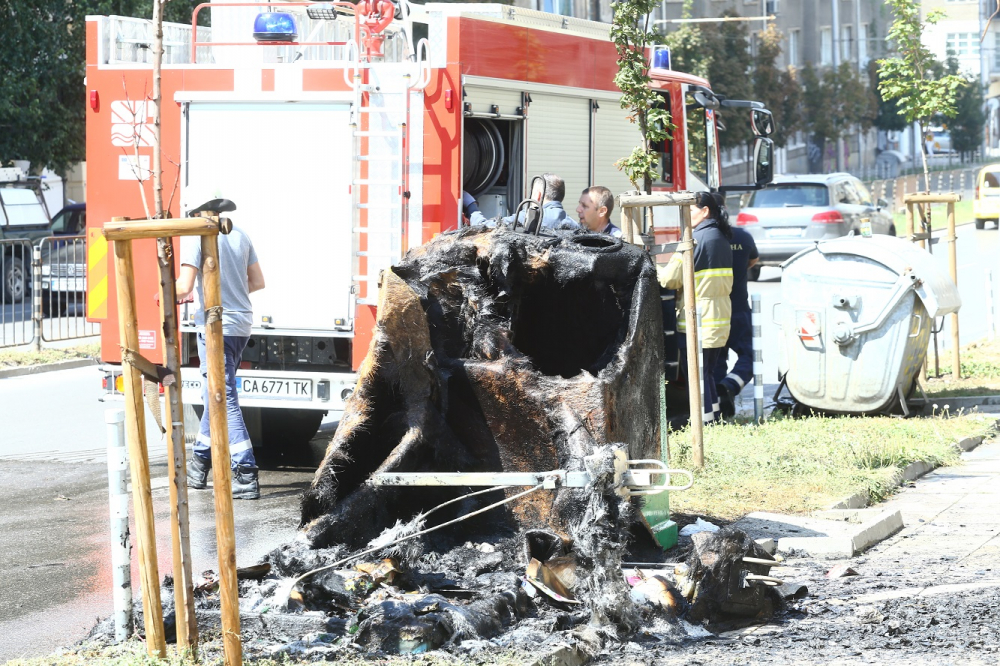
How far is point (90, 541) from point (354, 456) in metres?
2.20

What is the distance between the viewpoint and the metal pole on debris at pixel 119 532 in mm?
4785

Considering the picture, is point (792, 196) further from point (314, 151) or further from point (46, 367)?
point (314, 151)

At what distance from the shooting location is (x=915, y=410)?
35.5 feet

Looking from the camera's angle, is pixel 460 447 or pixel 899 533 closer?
pixel 460 447

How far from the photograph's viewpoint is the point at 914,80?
46.8 feet

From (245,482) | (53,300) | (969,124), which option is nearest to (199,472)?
(245,482)

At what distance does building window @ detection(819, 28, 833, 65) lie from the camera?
62.3m

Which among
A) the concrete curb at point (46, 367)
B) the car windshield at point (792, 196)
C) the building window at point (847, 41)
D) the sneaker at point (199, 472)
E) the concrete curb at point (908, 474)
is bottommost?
the concrete curb at point (908, 474)

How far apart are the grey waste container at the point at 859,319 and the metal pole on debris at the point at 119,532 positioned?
6673 millimetres

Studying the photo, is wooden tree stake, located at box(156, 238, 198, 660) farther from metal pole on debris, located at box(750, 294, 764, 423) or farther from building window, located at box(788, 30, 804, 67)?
building window, located at box(788, 30, 804, 67)

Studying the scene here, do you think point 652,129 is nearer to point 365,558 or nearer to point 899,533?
point 899,533

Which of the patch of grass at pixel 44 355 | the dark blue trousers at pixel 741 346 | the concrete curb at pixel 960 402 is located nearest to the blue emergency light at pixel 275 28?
the dark blue trousers at pixel 741 346

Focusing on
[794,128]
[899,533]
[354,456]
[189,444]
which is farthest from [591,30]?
[794,128]

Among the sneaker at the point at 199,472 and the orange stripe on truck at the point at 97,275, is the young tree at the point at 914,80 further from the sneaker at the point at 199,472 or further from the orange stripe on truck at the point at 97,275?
the sneaker at the point at 199,472
